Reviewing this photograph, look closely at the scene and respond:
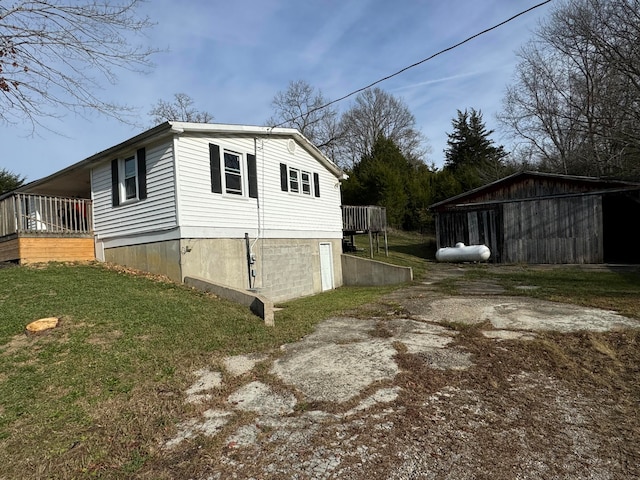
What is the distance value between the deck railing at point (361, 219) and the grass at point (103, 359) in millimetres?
8854

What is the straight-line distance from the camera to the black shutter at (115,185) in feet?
35.8

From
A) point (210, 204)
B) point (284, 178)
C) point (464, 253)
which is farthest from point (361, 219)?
point (210, 204)

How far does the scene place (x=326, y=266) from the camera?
1500cm

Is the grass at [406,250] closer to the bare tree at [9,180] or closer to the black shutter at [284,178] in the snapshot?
the black shutter at [284,178]

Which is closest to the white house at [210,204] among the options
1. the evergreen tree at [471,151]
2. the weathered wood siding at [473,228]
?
the weathered wood siding at [473,228]

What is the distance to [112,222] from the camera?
36.5 ft

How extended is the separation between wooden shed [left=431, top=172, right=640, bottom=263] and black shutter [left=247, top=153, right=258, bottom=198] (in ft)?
42.6

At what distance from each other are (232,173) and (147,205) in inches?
96.6

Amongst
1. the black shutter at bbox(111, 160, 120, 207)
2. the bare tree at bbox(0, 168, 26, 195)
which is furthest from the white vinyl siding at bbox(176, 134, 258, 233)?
the bare tree at bbox(0, 168, 26, 195)

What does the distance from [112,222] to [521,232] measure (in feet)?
57.5

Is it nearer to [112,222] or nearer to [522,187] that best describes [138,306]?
[112,222]

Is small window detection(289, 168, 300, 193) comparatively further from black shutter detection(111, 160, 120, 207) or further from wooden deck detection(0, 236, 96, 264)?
wooden deck detection(0, 236, 96, 264)

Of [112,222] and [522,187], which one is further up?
[522,187]

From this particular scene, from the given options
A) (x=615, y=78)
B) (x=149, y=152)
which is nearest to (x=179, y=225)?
(x=149, y=152)
